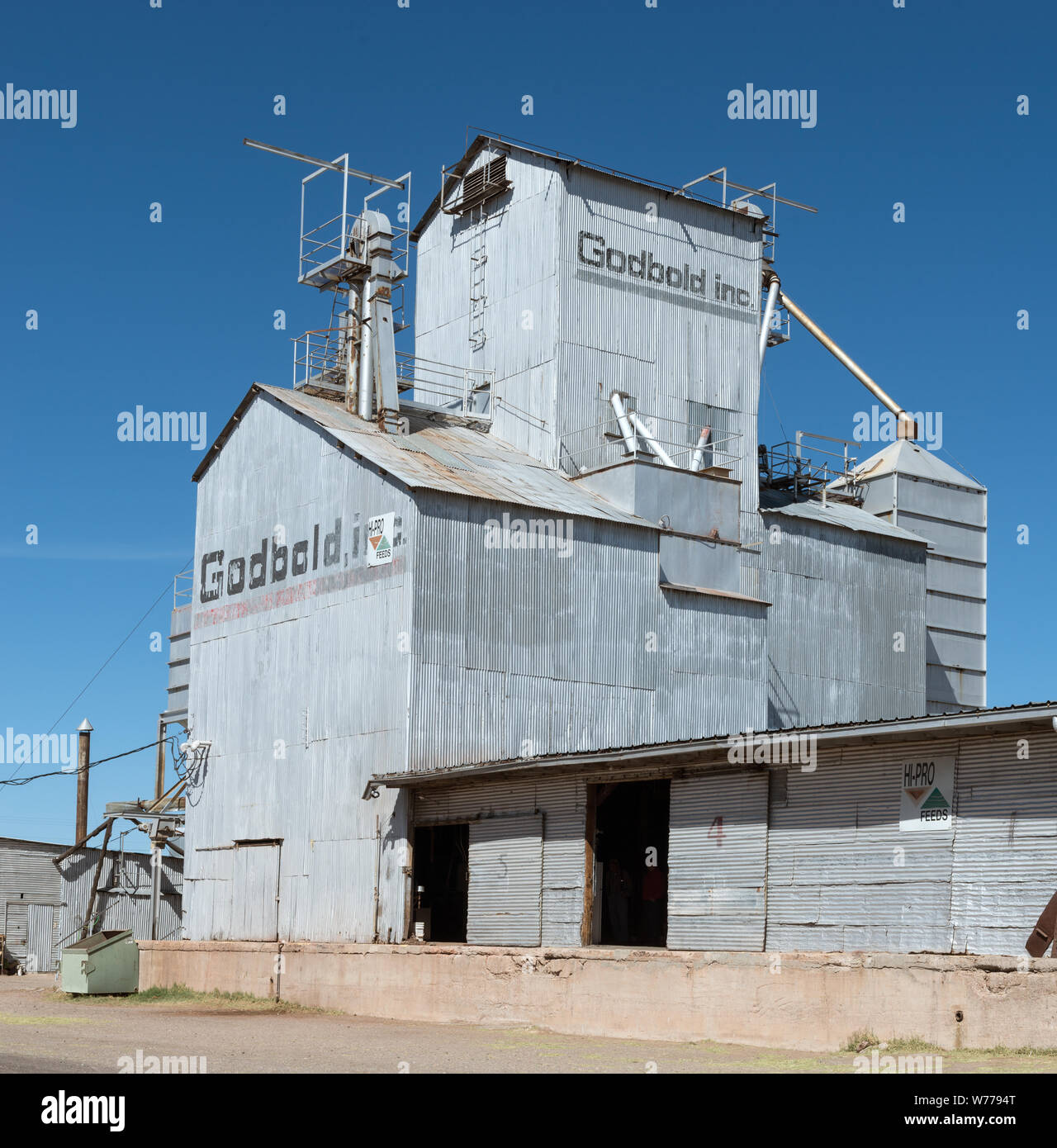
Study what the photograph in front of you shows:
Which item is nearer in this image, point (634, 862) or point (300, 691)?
point (634, 862)

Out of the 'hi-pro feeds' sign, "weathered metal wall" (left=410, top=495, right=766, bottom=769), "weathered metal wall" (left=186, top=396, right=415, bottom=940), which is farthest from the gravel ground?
"weathered metal wall" (left=410, top=495, right=766, bottom=769)

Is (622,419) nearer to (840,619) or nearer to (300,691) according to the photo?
(840,619)

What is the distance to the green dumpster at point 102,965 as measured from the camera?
32.1 m

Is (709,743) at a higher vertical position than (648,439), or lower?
lower

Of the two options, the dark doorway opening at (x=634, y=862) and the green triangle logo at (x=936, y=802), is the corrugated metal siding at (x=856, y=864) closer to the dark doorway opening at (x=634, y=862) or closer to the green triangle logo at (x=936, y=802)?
the green triangle logo at (x=936, y=802)

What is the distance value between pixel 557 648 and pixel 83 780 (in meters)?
27.5

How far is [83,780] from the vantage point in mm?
51406

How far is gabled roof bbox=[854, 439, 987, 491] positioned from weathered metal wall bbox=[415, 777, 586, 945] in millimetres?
18409

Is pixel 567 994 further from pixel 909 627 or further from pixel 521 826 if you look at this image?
pixel 909 627

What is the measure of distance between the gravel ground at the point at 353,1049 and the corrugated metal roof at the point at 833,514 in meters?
17.0

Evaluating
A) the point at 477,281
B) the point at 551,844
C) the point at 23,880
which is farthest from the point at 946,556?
the point at 23,880

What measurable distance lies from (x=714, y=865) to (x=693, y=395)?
17008 mm

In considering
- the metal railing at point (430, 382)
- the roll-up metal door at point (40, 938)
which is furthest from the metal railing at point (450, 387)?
the roll-up metal door at point (40, 938)
